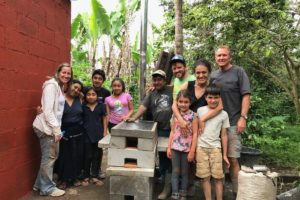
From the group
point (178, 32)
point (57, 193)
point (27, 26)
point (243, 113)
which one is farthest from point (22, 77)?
point (178, 32)

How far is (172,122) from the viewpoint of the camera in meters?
4.55

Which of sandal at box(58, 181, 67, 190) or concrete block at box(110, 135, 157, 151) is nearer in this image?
concrete block at box(110, 135, 157, 151)

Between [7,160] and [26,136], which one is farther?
[26,136]

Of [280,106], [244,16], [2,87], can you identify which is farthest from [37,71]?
[280,106]

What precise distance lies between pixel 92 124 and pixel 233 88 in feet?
6.96

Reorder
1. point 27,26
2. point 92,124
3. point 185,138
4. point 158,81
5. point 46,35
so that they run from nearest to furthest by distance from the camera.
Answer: point 185,138 < point 27,26 < point 158,81 < point 92,124 < point 46,35

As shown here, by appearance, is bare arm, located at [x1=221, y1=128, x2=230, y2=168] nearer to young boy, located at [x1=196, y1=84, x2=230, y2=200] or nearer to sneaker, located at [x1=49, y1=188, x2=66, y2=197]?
young boy, located at [x1=196, y1=84, x2=230, y2=200]

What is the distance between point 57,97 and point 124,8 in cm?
910

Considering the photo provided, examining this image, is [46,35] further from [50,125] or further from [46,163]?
[46,163]

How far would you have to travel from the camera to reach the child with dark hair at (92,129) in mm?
5227

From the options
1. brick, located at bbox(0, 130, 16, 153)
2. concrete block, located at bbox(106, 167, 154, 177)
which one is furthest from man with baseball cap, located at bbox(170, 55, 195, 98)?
brick, located at bbox(0, 130, 16, 153)

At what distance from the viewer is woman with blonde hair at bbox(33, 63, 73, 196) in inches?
179

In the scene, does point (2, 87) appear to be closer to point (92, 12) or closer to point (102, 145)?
point (102, 145)

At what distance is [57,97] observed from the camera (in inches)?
183
